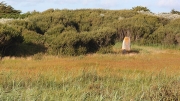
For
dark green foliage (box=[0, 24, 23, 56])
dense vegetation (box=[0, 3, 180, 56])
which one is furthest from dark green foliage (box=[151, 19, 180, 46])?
dark green foliage (box=[0, 24, 23, 56])

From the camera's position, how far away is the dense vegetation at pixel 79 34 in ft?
77.8

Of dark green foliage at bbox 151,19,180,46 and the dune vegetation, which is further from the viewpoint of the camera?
dark green foliage at bbox 151,19,180,46

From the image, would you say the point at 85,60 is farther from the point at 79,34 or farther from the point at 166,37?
the point at 166,37

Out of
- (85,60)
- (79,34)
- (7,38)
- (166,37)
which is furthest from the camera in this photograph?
(166,37)

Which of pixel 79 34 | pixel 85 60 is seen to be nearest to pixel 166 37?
pixel 79 34

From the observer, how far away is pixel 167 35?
109 ft

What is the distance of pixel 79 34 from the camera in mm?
24844

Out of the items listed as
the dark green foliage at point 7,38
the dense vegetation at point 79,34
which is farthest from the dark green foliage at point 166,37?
the dark green foliage at point 7,38

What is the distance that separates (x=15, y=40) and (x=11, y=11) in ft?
97.1

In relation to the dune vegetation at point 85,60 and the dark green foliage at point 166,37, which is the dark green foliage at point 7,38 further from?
the dark green foliage at point 166,37

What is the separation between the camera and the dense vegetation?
23.7 m

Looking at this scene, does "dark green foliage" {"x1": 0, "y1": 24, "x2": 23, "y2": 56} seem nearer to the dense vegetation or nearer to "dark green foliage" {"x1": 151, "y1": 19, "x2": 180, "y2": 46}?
the dense vegetation

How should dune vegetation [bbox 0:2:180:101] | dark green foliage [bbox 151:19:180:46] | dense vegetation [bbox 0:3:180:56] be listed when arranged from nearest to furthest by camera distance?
dune vegetation [bbox 0:2:180:101], dense vegetation [bbox 0:3:180:56], dark green foliage [bbox 151:19:180:46]

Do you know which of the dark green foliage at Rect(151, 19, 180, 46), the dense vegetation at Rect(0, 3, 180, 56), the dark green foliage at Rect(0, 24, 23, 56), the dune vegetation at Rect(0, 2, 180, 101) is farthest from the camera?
the dark green foliage at Rect(151, 19, 180, 46)
